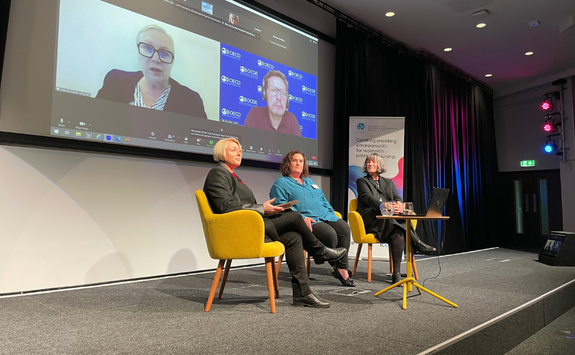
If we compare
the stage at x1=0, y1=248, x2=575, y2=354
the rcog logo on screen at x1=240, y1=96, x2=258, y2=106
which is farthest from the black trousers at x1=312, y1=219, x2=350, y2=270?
the rcog logo on screen at x1=240, y1=96, x2=258, y2=106

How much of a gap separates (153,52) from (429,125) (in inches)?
189

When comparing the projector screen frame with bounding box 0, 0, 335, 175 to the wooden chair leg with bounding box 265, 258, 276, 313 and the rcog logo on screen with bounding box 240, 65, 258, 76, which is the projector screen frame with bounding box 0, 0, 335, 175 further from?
the wooden chair leg with bounding box 265, 258, 276, 313

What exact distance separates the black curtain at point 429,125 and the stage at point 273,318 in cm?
235

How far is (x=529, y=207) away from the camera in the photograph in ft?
26.8

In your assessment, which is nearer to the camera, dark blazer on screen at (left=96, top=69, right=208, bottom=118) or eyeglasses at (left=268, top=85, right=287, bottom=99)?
dark blazer on screen at (left=96, top=69, right=208, bottom=118)

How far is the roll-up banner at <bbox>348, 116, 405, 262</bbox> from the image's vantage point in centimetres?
504

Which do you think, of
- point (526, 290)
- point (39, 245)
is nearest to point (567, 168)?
point (526, 290)

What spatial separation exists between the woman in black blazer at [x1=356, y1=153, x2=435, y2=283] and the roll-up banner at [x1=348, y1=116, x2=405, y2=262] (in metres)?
1.33

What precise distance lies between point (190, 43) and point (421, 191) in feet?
13.7

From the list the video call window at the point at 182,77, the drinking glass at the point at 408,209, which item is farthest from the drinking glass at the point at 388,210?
the video call window at the point at 182,77

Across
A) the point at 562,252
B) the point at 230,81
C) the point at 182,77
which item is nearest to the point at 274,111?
the point at 230,81

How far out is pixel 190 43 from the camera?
367 centimetres

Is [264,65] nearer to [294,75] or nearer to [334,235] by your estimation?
[294,75]

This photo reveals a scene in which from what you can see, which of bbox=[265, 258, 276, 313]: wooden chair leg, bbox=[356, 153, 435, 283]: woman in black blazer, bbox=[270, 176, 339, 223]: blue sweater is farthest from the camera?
bbox=[356, 153, 435, 283]: woman in black blazer
